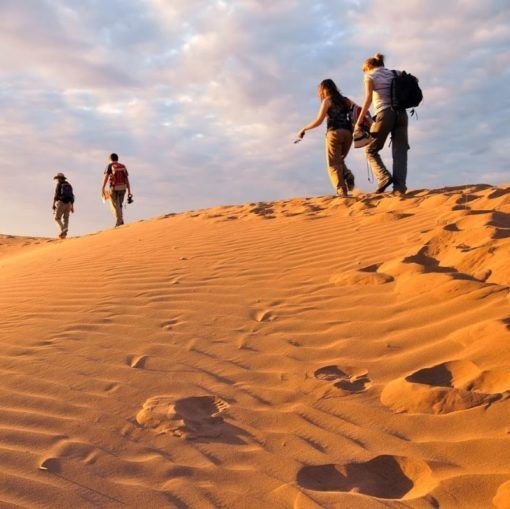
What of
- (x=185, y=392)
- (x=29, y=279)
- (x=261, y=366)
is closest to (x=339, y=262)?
(x=261, y=366)

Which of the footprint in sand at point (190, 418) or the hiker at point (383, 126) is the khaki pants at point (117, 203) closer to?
the hiker at point (383, 126)

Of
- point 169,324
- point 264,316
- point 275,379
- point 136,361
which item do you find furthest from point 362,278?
point 136,361

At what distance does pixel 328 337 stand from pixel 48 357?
1800 millimetres

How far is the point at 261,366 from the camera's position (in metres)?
3.76

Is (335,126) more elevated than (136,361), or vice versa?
(335,126)

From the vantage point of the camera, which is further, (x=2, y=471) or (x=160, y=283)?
(x=160, y=283)

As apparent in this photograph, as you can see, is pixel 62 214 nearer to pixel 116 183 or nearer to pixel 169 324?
pixel 116 183

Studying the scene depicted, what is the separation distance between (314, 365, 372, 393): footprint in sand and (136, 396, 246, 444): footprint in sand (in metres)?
0.61

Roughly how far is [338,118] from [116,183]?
6.11 meters

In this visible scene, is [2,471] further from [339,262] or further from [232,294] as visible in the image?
[339,262]

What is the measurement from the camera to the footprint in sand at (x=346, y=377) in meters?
3.34

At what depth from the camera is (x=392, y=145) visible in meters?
8.79

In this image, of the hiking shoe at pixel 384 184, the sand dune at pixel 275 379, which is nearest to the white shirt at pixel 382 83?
the hiking shoe at pixel 384 184

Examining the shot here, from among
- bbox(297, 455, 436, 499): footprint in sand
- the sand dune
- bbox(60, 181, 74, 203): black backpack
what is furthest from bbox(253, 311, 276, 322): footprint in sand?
bbox(60, 181, 74, 203): black backpack
